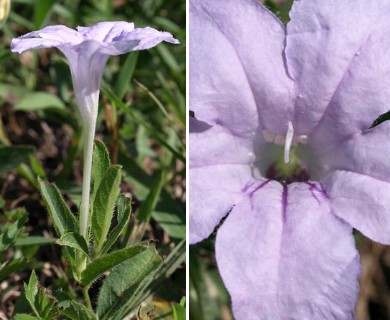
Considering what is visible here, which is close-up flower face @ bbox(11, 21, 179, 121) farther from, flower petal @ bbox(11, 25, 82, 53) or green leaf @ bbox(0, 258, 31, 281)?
green leaf @ bbox(0, 258, 31, 281)

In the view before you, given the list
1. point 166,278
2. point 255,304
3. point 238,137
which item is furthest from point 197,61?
point 166,278

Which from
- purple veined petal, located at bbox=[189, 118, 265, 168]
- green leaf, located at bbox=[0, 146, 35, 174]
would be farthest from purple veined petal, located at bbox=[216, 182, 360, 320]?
green leaf, located at bbox=[0, 146, 35, 174]

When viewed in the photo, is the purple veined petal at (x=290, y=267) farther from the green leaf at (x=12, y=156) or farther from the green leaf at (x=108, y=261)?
the green leaf at (x=12, y=156)

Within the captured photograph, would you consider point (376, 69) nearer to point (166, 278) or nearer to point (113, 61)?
point (166, 278)

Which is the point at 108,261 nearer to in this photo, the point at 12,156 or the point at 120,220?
the point at 120,220

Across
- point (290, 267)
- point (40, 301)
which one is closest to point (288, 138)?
point (290, 267)
